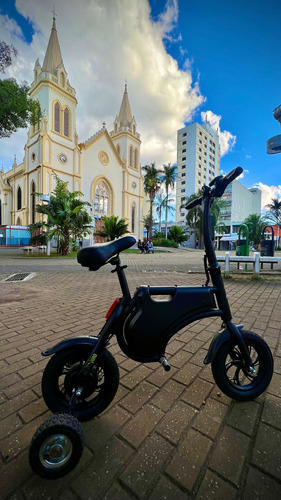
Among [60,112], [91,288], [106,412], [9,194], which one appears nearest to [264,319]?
[106,412]

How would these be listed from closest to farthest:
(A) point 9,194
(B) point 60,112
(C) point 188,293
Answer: (C) point 188,293, (B) point 60,112, (A) point 9,194

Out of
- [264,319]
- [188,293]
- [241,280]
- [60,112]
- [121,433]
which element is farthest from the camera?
[60,112]

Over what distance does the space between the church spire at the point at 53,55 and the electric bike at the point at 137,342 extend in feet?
121

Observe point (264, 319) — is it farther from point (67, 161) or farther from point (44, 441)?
point (67, 161)

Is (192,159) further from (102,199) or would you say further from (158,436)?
(158,436)

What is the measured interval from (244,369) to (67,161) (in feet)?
103

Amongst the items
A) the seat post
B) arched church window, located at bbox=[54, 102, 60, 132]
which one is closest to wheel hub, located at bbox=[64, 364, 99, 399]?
the seat post

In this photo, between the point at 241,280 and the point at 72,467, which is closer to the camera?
the point at 72,467

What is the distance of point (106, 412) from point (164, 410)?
0.42 meters

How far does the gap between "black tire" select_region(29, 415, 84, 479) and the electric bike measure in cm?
2

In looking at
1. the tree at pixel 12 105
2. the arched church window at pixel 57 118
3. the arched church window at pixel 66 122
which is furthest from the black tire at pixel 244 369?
the arched church window at pixel 66 122

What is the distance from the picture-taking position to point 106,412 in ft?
5.08

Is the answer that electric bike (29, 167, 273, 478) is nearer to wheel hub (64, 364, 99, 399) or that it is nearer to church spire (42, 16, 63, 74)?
wheel hub (64, 364, 99, 399)

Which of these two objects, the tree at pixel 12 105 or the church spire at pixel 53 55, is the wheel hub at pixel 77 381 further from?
the church spire at pixel 53 55
